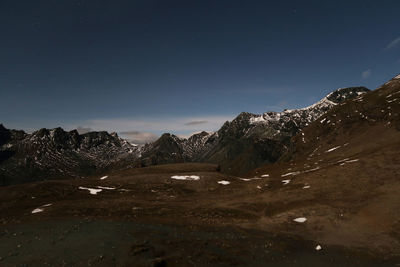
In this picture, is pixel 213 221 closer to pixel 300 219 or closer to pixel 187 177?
pixel 300 219

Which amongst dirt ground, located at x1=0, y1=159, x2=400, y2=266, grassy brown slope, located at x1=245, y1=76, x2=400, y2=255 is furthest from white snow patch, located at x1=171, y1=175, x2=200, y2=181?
grassy brown slope, located at x1=245, y1=76, x2=400, y2=255

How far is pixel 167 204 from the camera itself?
203 feet

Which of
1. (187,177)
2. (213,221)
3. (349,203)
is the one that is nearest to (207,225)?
(213,221)

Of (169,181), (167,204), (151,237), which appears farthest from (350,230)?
(169,181)

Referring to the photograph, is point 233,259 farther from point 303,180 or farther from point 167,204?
point 303,180

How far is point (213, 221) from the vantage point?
48.5m

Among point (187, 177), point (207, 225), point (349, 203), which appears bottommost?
point (207, 225)

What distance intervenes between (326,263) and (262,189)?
4474 cm

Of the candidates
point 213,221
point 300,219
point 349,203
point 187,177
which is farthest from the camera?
point 187,177

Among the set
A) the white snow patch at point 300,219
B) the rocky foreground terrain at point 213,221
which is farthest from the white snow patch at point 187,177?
the white snow patch at point 300,219

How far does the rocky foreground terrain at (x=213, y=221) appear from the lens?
3167cm

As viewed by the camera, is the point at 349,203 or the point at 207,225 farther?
the point at 349,203

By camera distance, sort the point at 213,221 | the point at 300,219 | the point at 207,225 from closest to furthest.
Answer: the point at 207,225, the point at 300,219, the point at 213,221

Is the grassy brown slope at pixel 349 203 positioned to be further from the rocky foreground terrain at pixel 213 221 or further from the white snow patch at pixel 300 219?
the white snow patch at pixel 300 219
